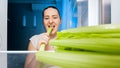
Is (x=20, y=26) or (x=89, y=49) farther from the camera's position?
Answer: (x=20, y=26)

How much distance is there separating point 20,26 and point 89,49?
1.11m

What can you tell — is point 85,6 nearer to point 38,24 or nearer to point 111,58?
point 38,24

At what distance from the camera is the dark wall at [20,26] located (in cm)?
125

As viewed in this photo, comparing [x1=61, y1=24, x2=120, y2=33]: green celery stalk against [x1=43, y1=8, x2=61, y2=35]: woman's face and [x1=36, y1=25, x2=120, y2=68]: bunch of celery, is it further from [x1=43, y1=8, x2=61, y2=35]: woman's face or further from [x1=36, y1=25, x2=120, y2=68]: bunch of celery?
[x1=43, y1=8, x2=61, y2=35]: woman's face

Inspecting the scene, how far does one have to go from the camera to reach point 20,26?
50.5 inches

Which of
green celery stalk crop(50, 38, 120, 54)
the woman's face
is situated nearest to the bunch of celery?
green celery stalk crop(50, 38, 120, 54)

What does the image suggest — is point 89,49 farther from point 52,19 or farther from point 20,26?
point 20,26

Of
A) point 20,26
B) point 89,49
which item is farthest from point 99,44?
point 20,26

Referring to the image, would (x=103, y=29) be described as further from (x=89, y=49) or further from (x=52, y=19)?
(x=52, y=19)

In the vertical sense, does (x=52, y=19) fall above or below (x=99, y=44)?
above

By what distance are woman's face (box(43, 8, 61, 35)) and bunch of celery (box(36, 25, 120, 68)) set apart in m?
0.95

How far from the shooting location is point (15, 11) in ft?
4.18

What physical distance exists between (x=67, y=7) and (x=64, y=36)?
3.30 feet

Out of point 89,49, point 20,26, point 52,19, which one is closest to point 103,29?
point 89,49
